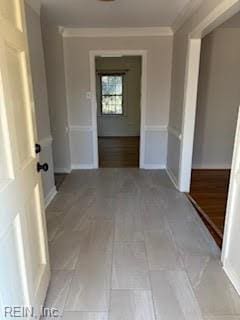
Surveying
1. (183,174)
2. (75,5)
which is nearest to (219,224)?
(183,174)

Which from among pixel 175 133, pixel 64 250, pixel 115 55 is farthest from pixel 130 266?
pixel 115 55

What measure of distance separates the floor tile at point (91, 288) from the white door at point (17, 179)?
236mm

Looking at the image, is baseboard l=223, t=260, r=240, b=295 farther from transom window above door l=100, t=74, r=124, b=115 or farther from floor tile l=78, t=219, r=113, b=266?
transom window above door l=100, t=74, r=124, b=115

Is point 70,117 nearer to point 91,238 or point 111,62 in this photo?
point 91,238

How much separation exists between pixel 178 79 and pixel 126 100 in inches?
179

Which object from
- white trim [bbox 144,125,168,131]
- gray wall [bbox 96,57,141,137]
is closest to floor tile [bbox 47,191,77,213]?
white trim [bbox 144,125,168,131]

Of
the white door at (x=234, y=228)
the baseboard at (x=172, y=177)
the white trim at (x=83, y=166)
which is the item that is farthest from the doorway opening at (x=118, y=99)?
the white door at (x=234, y=228)

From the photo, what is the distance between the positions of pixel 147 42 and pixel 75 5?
1.55 meters

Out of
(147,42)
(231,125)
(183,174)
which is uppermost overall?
(147,42)

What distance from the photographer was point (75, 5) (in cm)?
286

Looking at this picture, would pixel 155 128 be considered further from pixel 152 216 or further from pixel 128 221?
pixel 128 221

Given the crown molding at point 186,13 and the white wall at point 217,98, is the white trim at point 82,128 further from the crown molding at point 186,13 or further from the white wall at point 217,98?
the crown molding at point 186,13

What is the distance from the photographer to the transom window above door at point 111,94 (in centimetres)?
791

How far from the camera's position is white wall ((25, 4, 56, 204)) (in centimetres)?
270
